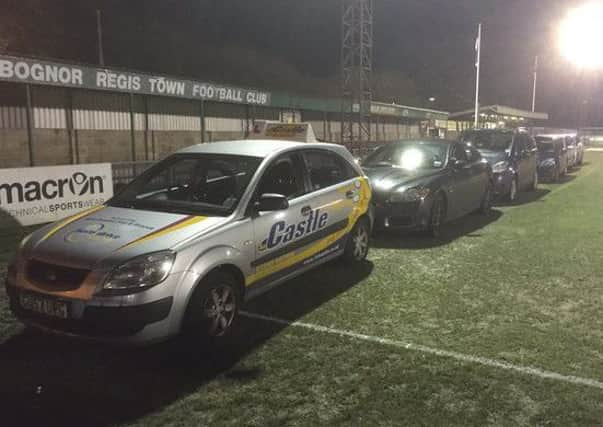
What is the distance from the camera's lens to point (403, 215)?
322 inches

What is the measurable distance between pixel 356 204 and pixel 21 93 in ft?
48.3

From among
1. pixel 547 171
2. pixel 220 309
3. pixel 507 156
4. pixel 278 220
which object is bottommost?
pixel 220 309

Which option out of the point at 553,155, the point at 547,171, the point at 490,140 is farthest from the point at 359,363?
the point at 553,155

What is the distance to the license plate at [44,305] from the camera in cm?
376

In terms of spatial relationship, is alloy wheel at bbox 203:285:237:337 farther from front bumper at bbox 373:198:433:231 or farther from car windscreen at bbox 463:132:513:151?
car windscreen at bbox 463:132:513:151

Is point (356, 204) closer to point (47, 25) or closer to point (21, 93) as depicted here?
point (21, 93)

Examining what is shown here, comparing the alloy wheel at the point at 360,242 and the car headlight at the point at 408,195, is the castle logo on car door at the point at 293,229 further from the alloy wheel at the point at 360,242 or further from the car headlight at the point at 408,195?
the car headlight at the point at 408,195

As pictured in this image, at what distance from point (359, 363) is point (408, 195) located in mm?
4540

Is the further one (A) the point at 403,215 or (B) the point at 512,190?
(B) the point at 512,190

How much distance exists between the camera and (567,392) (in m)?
3.59

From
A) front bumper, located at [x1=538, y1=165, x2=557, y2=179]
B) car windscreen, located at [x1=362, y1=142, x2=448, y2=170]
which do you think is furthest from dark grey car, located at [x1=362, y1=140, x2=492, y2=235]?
front bumper, located at [x1=538, y1=165, x2=557, y2=179]

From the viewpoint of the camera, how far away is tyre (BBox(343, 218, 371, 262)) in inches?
255

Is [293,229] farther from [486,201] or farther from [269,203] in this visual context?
[486,201]

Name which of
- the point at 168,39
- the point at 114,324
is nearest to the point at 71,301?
the point at 114,324
